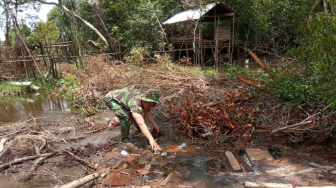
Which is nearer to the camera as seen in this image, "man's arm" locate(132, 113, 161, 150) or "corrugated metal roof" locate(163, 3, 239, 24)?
"man's arm" locate(132, 113, 161, 150)

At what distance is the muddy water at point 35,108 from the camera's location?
22.3ft

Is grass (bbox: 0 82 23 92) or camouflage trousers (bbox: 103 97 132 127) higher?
camouflage trousers (bbox: 103 97 132 127)

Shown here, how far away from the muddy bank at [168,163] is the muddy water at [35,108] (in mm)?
2189

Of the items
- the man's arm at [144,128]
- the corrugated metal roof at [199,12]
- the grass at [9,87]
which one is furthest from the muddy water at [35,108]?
the corrugated metal roof at [199,12]

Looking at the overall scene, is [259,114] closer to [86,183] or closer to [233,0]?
[86,183]

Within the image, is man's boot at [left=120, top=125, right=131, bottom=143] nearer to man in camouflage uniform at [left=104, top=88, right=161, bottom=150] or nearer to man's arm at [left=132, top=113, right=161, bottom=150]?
man in camouflage uniform at [left=104, top=88, right=161, bottom=150]

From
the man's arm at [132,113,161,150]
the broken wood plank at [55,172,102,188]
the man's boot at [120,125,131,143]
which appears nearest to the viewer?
the broken wood plank at [55,172,102,188]

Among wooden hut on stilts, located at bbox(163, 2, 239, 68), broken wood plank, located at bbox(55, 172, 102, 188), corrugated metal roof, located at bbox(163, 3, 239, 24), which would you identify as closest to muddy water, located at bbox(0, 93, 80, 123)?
broken wood plank, located at bbox(55, 172, 102, 188)

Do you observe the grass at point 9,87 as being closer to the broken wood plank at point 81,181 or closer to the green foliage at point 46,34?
the broken wood plank at point 81,181

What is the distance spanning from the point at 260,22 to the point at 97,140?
13.2 metres

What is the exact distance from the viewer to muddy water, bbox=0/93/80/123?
680 cm

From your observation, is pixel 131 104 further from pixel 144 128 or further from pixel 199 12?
pixel 199 12

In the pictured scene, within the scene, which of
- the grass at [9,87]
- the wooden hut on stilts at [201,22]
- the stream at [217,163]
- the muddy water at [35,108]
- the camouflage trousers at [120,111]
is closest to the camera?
the stream at [217,163]

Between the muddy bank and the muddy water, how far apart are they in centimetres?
219
